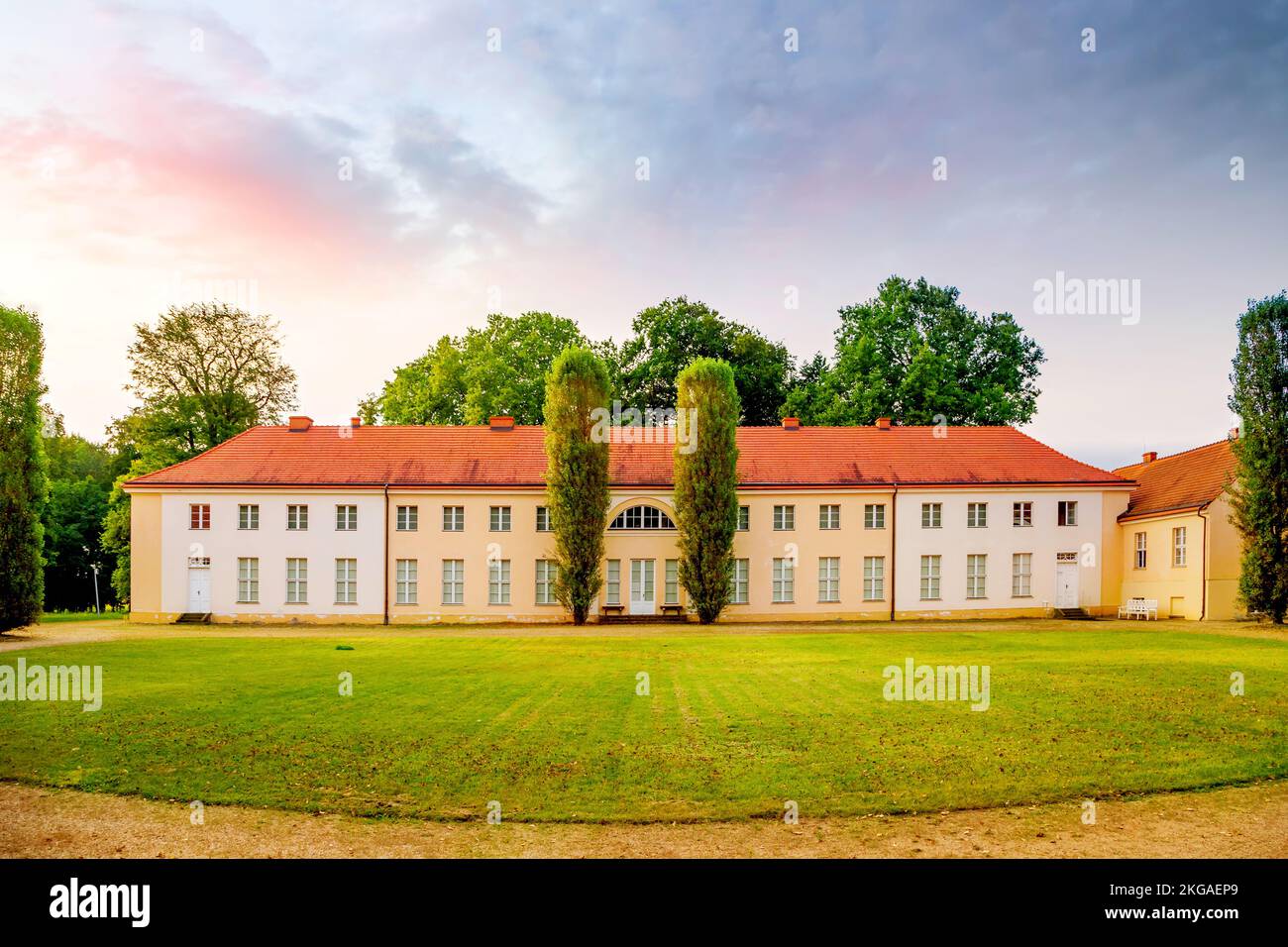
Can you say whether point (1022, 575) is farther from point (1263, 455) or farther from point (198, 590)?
point (198, 590)

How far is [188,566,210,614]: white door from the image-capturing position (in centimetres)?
3269

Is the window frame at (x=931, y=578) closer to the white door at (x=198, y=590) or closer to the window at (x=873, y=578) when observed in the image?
the window at (x=873, y=578)

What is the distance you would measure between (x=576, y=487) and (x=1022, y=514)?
721 inches

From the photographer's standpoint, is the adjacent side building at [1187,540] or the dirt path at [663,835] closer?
the dirt path at [663,835]

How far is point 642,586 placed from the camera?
3366cm

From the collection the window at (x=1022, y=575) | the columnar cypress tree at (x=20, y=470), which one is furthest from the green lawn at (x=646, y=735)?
the window at (x=1022, y=575)

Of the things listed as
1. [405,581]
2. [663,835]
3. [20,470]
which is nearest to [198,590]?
[20,470]

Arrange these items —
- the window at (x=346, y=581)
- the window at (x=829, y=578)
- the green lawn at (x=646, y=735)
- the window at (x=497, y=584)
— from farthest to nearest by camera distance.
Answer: the window at (x=829, y=578) < the window at (x=497, y=584) < the window at (x=346, y=581) < the green lawn at (x=646, y=735)

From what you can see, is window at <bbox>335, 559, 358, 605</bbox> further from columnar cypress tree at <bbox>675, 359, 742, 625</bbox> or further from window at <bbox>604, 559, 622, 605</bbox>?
columnar cypress tree at <bbox>675, 359, 742, 625</bbox>

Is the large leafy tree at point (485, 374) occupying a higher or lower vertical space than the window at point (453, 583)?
higher

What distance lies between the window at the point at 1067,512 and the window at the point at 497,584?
74.4ft

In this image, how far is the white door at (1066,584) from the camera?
3409cm
